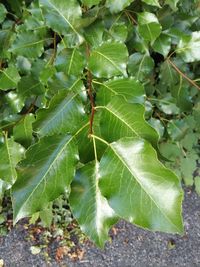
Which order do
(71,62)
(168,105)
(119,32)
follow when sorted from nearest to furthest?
1. (71,62)
2. (119,32)
3. (168,105)

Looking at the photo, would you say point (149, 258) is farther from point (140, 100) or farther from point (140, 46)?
point (140, 100)

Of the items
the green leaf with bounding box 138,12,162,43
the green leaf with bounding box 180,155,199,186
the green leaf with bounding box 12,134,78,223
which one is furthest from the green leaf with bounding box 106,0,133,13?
the green leaf with bounding box 180,155,199,186

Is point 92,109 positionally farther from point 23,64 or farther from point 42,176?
point 23,64

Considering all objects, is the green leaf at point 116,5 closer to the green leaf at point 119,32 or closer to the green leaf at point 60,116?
the green leaf at point 119,32

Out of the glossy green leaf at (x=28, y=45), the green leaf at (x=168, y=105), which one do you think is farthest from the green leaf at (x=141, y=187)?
the green leaf at (x=168, y=105)

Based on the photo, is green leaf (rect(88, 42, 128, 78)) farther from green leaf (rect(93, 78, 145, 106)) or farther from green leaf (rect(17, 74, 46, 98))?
green leaf (rect(17, 74, 46, 98))

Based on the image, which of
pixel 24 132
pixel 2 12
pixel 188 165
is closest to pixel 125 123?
pixel 24 132

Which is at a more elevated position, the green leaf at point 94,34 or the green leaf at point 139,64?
the green leaf at point 94,34
